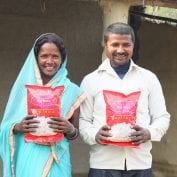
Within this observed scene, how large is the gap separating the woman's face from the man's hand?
2.13 ft

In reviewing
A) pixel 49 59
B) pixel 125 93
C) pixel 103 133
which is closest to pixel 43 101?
pixel 49 59

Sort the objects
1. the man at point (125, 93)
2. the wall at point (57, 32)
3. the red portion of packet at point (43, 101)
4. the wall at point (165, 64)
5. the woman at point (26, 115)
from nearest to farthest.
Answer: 1. the red portion of packet at point (43, 101)
2. the woman at point (26, 115)
3. the man at point (125, 93)
4. the wall at point (57, 32)
5. the wall at point (165, 64)

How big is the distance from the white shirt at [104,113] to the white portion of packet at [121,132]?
13 cm

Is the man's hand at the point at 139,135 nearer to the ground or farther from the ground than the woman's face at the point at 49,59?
nearer to the ground

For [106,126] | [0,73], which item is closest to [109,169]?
[106,126]

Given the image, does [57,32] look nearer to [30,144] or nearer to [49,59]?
[49,59]

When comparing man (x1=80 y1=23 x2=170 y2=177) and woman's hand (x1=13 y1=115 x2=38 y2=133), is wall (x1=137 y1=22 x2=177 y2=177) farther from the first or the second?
woman's hand (x1=13 y1=115 x2=38 y2=133)

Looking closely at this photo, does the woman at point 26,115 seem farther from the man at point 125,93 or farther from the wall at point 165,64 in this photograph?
the wall at point 165,64

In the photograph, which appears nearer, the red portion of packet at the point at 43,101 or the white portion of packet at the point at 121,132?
the red portion of packet at the point at 43,101

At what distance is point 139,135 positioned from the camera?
139 inches

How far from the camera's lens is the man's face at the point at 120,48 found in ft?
11.8

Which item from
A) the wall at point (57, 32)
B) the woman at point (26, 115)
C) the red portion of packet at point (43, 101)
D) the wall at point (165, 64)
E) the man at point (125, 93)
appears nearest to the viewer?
the red portion of packet at point (43, 101)

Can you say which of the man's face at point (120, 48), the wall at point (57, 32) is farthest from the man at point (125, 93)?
the wall at point (57, 32)

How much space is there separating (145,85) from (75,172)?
3525 mm
